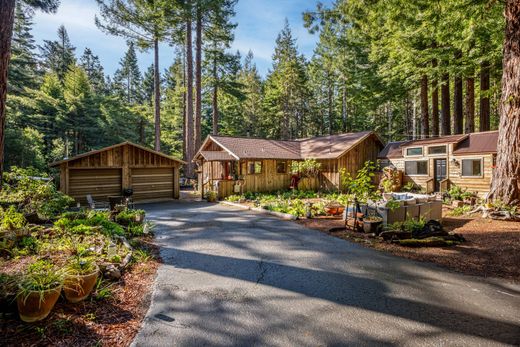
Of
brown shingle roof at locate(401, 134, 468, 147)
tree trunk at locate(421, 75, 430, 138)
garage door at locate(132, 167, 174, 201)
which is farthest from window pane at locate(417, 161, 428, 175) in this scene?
garage door at locate(132, 167, 174, 201)

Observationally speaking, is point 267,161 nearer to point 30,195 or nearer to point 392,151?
point 392,151

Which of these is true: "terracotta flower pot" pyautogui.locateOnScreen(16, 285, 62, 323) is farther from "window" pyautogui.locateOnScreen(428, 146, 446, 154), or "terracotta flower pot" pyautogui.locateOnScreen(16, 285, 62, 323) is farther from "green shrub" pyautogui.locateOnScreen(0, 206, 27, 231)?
"window" pyautogui.locateOnScreen(428, 146, 446, 154)

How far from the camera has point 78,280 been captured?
3.39 metres

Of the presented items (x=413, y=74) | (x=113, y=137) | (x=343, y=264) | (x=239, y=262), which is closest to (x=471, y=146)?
(x=413, y=74)

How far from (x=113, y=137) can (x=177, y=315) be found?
28.4 metres

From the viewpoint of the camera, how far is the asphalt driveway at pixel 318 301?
9.62 feet

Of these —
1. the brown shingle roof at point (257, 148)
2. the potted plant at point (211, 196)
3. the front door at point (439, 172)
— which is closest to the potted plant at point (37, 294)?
the potted plant at point (211, 196)

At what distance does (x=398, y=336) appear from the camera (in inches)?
115

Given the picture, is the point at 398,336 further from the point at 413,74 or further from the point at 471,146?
the point at 413,74

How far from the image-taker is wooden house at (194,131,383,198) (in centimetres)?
1653

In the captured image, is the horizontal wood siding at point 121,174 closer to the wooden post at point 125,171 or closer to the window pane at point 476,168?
the wooden post at point 125,171

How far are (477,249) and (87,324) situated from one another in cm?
735

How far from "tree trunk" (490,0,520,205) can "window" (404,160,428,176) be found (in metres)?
7.85

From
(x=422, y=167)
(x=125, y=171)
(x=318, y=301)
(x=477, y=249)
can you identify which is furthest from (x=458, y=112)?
(x=125, y=171)
